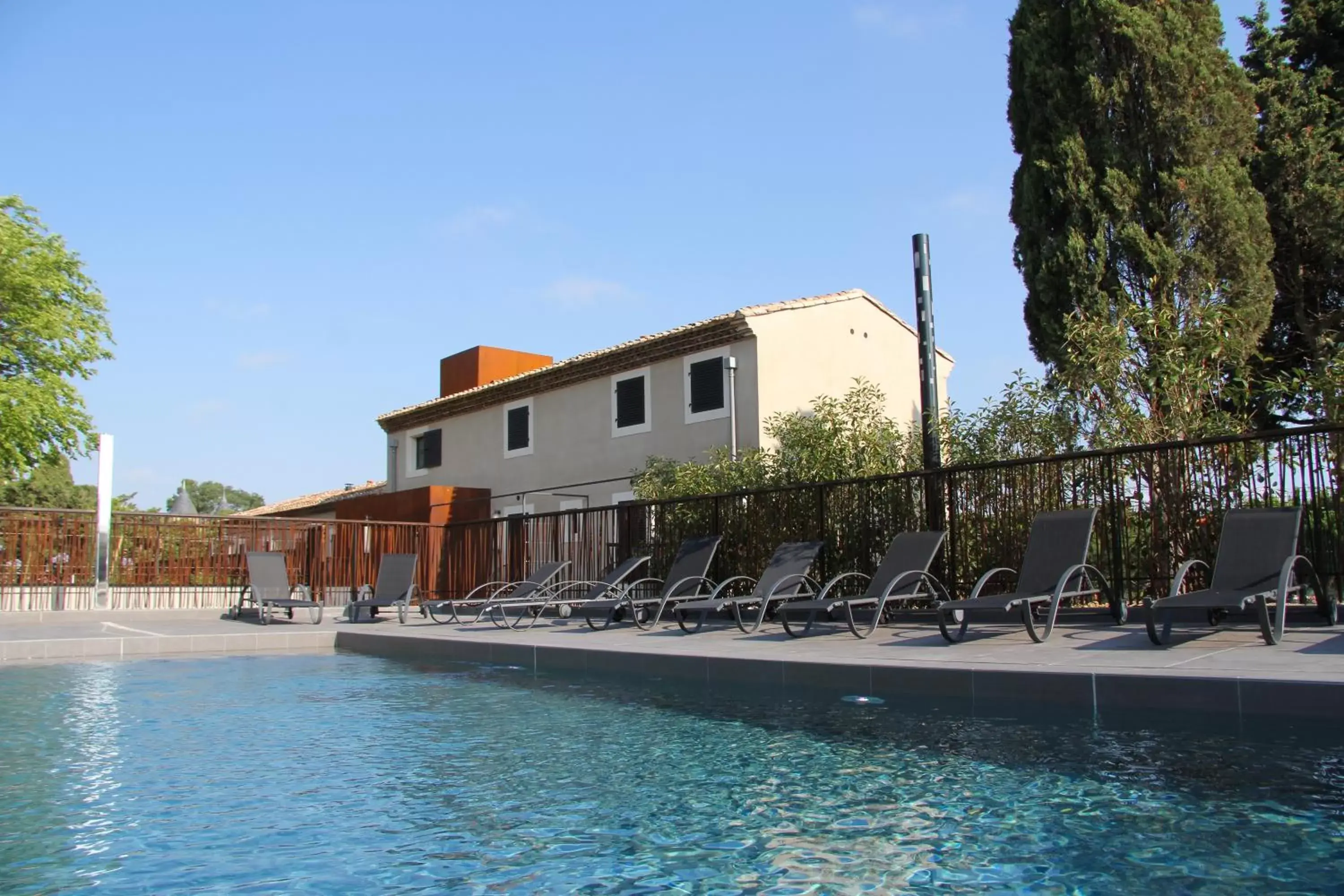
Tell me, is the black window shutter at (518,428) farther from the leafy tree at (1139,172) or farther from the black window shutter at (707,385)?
the leafy tree at (1139,172)

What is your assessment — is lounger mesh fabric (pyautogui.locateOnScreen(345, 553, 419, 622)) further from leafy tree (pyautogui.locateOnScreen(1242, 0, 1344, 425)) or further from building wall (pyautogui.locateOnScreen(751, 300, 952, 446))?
leafy tree (pyautogui.locateOnScreen(1242, 0, 1344, 425))

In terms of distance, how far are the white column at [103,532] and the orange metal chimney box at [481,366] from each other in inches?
527

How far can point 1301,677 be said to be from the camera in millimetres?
4840

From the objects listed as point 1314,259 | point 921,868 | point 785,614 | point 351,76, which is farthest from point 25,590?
point 1314,259

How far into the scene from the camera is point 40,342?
28547mm

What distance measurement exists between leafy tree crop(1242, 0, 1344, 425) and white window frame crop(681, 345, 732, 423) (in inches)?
430

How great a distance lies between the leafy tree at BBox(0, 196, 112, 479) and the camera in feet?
87.8

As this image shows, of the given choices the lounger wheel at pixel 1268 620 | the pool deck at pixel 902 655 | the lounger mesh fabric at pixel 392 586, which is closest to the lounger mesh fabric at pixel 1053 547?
the pool deck at pixel 902 655

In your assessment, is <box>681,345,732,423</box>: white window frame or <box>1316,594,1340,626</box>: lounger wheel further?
<box>681,345,732,423</box>: white window frame

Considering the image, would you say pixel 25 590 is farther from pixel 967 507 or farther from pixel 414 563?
pixel 967 507

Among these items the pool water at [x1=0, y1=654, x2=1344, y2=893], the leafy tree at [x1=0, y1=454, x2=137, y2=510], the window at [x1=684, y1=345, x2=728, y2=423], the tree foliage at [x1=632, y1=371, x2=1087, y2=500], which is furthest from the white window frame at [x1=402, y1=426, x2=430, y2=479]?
the pool water at [x1=0, y1=654, x2=1344, y2=893]

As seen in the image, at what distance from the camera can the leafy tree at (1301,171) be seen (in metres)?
20.7

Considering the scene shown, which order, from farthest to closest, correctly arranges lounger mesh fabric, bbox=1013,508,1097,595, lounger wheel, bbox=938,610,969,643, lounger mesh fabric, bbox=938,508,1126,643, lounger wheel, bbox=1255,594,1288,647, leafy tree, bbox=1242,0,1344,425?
leafy tree, bbox=1242,0,1344,425, lounger mesh fabric, bbox=1013,508,1097,595, lounger wheel, bbox=938,610,969,643, lounger mesh fabric, bbox=938,508,1126,643, lounger wheel, bbox=1255,594,1288,647

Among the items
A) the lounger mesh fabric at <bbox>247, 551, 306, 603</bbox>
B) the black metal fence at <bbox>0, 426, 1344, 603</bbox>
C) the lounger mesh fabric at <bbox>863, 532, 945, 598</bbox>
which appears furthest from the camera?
the lounger mesh fabric at <bbox>247, 551, 306, 603</bbox>
